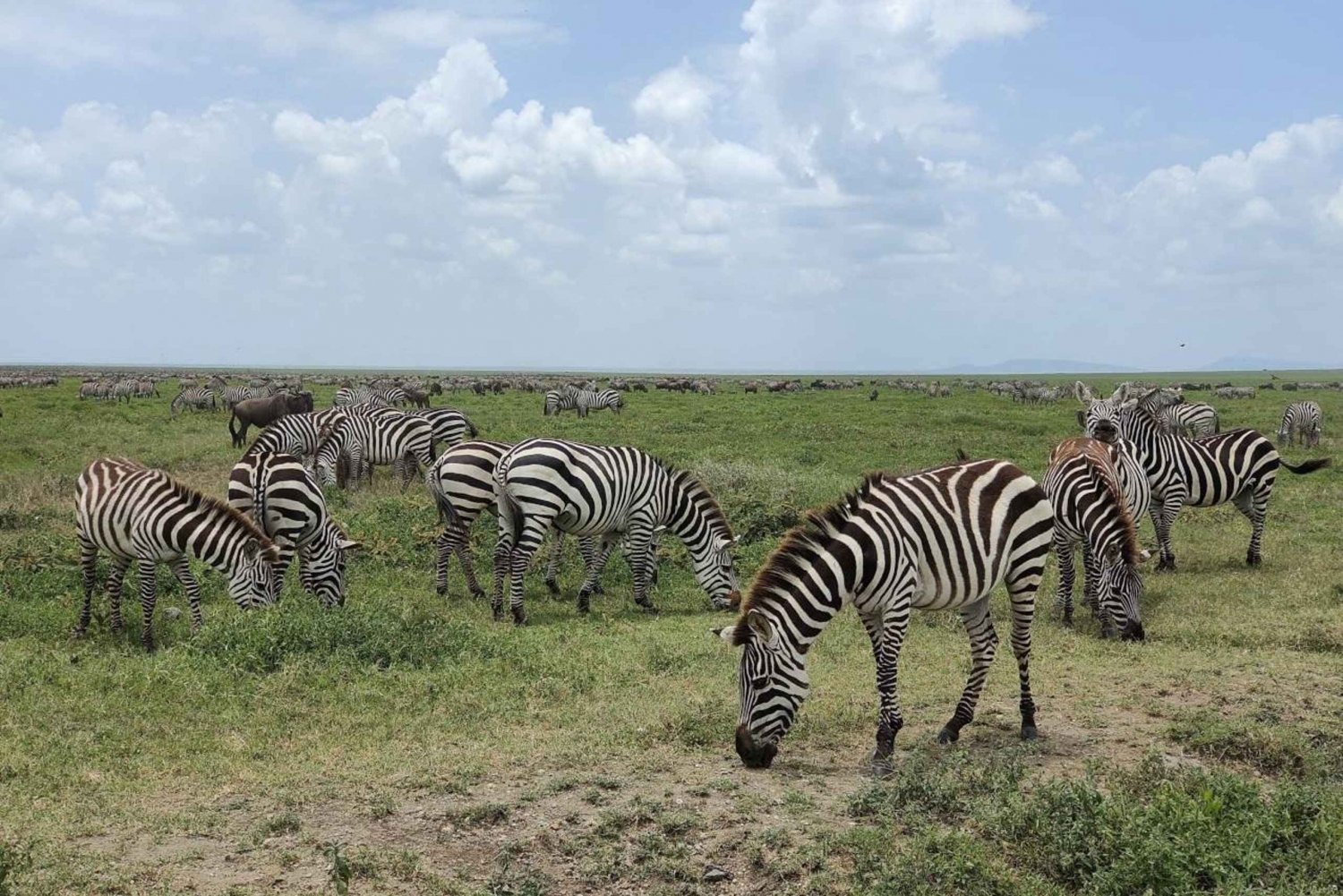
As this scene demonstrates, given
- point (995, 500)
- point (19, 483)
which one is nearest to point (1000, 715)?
point (995, 500)

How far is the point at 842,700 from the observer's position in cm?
848

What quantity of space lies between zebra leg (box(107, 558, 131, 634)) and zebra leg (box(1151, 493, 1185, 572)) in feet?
41.5

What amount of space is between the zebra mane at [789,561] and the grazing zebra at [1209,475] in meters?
8.97

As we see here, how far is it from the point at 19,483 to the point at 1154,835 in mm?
19109

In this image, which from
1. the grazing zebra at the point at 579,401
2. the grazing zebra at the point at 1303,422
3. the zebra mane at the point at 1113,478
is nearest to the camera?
the zebra mane at the point at 1113,478

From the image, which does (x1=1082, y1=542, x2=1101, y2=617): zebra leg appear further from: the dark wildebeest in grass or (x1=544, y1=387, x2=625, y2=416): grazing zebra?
(x1=544, y1=387, x2=625, y2=416): grazing zebra

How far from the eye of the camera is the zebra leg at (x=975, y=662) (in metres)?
7.39

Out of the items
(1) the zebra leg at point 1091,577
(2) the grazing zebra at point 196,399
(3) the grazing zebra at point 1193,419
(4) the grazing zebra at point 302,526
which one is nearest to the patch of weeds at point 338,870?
(4) the grazing zebra at point 302,526

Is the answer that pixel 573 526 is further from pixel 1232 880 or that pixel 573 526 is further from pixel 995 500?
pixel 1232 880

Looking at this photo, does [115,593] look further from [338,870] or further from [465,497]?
[338,870]

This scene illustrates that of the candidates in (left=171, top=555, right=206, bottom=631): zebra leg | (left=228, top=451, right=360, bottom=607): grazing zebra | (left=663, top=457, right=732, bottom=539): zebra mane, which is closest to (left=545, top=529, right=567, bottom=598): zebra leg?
(left=663, top=457, right=732, bottom=539): zebra mane

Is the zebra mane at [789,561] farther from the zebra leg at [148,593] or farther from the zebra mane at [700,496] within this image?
the zebra leg at [148,593]

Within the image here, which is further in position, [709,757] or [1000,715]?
[1000,715]

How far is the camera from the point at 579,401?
40406 mm
